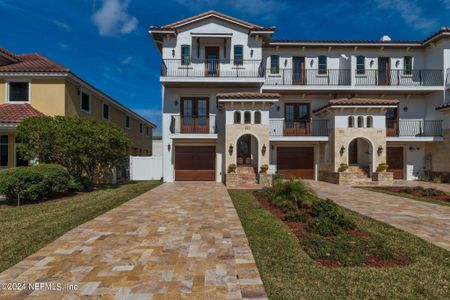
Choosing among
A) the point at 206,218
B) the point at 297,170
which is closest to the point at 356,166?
the point at 297,170

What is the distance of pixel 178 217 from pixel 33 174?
22.1ft

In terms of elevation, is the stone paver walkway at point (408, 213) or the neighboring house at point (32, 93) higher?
the neighboring house at point (32, 93)

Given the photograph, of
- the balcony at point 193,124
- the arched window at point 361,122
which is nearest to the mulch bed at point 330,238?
the balcony at point 193,124

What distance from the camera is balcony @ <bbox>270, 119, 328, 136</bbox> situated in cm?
1733

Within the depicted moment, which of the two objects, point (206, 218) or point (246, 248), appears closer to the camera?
point (246, 248)

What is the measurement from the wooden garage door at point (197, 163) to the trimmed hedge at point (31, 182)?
7.82m

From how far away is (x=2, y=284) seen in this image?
357 cm

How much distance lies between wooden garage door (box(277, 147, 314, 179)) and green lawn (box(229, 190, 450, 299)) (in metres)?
12.8

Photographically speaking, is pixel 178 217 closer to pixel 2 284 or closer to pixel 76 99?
pixel 2 284

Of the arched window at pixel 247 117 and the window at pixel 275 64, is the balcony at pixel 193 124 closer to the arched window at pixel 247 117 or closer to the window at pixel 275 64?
the arched window at pixel 247 117

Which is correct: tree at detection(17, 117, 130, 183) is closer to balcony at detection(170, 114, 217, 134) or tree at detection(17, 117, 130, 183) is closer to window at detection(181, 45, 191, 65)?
balcony at detection(170, 114, 217, 134)

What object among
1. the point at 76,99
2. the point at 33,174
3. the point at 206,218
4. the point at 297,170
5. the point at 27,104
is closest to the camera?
the point at 206,218

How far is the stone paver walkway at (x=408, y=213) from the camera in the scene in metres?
5.90

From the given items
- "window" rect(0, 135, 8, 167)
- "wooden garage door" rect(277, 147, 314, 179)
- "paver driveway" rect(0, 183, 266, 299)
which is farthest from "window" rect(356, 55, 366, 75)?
"window" rect(0, 135, 8, 167)
